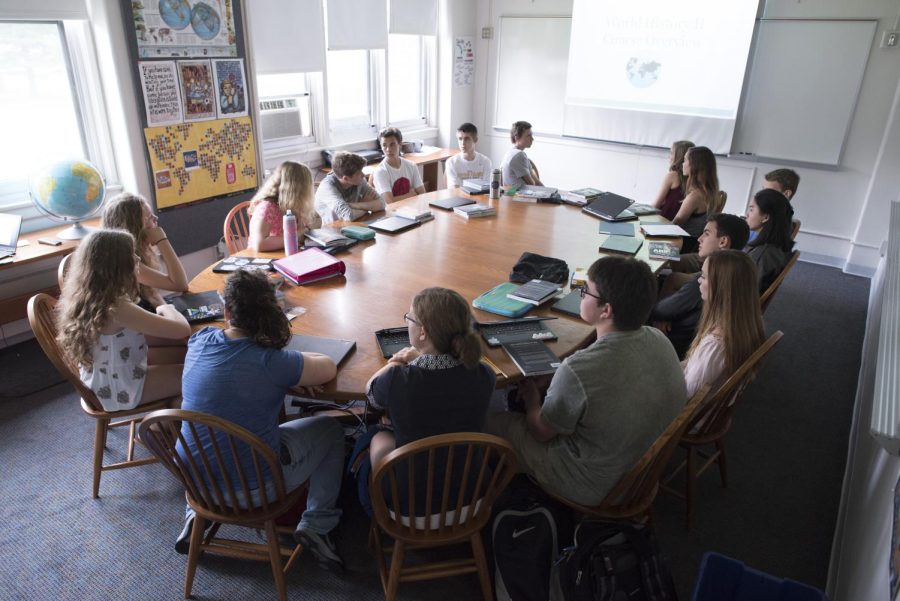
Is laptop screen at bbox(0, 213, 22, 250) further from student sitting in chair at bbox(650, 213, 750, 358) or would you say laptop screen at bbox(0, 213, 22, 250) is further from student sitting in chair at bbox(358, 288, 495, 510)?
student sitting in chair at bbox(650, 213, 750, 358)

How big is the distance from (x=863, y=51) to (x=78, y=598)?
6044 millimetres

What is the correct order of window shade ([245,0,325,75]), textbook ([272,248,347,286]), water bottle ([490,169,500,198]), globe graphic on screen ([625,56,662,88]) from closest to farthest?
textbook ([272,248,347,286])
water bottle ([490,169,500,198])
window shade ([245,0,325,75])
globe graphic on screen ([625,56,662,88])

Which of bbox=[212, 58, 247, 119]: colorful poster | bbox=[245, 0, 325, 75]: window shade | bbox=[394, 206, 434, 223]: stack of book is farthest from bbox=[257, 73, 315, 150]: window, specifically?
bbox=[394, 206, 434, 223]: stack of book

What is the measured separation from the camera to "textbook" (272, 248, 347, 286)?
8.73ft

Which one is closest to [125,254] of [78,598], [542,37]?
[78,598]

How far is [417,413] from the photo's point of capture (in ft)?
5.50

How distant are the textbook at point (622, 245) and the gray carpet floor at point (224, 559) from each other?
104 centimetres

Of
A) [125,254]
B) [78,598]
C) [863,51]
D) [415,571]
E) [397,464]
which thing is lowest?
[78,598]

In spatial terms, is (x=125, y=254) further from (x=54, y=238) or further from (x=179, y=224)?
(x=179, y=224)

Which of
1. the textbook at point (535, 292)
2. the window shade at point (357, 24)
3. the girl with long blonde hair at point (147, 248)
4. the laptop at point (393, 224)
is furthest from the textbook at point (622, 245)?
the window shade at point (357, 24)

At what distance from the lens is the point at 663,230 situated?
138 inches

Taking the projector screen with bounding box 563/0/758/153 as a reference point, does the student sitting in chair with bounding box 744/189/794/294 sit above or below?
below

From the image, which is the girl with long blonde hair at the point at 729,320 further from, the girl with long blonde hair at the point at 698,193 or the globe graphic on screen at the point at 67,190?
the globe graphic on screen at the point at 67,190

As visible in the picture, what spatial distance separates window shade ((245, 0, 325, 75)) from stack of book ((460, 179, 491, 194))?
1774 mm
